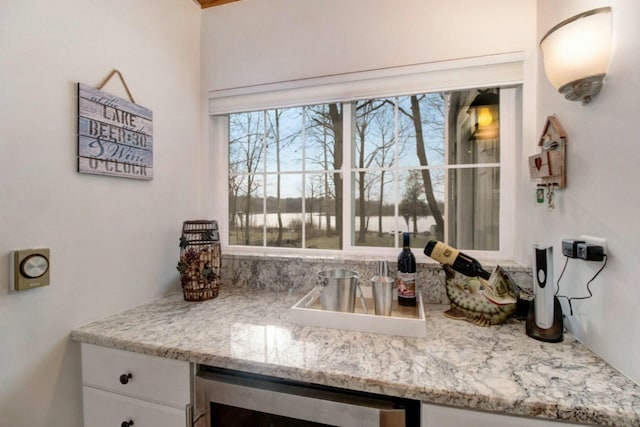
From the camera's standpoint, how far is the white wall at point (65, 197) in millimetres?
872

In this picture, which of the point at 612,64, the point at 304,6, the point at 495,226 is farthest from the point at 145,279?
the point at 612,64

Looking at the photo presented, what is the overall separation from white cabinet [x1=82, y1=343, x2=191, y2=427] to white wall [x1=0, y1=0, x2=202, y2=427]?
97 millimetres

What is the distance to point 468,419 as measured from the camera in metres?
0.69

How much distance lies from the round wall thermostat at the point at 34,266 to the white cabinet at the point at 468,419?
1217mm

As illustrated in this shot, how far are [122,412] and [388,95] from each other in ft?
5.47

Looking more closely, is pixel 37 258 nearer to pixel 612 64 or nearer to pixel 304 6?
pixel 304 6

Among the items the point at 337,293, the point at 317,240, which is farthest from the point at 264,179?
the point at 337,293

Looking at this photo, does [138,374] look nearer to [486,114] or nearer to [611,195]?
[611,195]

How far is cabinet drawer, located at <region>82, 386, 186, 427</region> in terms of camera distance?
92 cm

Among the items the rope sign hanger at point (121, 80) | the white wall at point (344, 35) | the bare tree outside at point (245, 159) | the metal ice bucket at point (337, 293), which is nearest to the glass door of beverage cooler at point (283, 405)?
the metal ice bucket at point (337, 293)

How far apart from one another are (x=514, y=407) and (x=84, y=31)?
1.78m

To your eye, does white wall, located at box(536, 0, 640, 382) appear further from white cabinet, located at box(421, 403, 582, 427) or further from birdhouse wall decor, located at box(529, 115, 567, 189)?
white cabinet, located at box(421, 403, 582, 427)

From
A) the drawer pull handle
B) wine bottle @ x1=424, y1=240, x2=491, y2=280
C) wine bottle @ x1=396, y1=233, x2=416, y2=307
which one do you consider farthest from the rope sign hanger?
wine bottle @ x1=424, y1=240, x2=491, y2=280

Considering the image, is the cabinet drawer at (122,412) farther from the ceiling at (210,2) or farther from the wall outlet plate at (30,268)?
the ceiling at (210,2)
